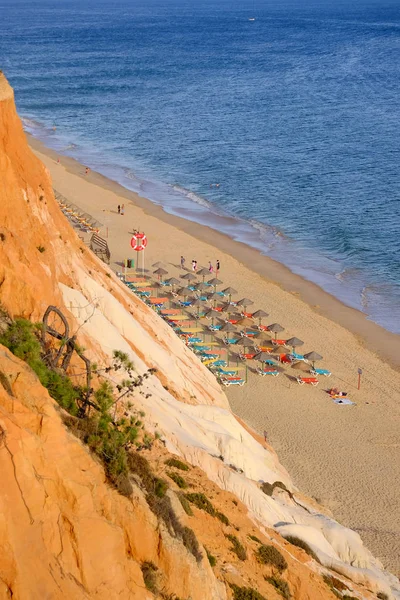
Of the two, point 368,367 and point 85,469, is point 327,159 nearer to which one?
point 368,367

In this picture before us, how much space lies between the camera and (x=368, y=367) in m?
37.6

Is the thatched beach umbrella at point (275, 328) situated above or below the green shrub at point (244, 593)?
below

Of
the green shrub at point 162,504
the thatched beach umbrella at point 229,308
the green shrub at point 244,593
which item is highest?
the green shrub at point 162,504

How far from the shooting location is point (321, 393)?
34469mm

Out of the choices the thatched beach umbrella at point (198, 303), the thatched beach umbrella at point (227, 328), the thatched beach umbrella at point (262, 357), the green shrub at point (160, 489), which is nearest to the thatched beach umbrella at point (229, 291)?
the thatched beach umbrella at point (198, 303)

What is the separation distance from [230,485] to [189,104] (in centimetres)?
9192

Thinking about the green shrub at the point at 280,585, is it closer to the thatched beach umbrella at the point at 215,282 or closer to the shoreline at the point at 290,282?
the shoreline at the point at 290,282

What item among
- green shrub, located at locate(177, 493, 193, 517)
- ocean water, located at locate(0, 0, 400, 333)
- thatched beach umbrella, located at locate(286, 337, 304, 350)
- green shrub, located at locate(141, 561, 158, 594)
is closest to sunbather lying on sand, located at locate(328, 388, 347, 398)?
thatched beach umbrella, located at locate(286, 337, 304, 350)

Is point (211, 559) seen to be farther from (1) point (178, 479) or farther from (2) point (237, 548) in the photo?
(1) point (178, 479)

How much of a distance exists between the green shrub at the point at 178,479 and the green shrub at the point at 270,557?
1715 mm

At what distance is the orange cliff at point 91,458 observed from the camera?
901 cm

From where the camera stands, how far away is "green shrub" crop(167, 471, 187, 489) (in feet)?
48.4

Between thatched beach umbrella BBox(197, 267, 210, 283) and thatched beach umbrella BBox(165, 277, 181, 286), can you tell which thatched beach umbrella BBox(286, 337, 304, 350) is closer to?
thatched beach umbrella BBox(165, 277, 181, 286)

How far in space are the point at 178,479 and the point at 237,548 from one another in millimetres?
1706
